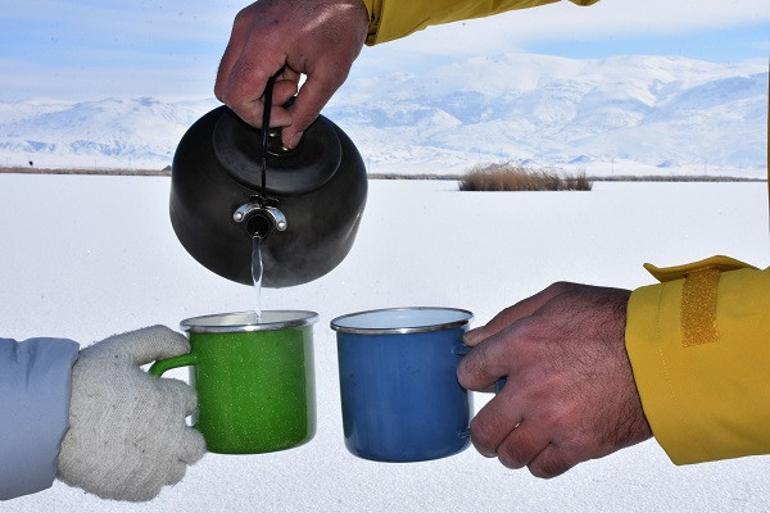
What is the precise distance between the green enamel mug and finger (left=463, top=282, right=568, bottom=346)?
0.51ft

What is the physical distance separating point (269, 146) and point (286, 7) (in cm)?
20

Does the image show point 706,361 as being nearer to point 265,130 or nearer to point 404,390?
point 404,390

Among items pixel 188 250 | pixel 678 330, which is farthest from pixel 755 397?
pixel 188 250

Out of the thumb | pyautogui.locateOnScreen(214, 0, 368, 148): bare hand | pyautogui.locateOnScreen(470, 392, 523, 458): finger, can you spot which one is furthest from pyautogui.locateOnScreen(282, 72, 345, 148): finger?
pyautogui.locateOnScreen(470, 392, 523, 458): finger

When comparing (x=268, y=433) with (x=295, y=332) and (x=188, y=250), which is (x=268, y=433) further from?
(x=188, y=250)

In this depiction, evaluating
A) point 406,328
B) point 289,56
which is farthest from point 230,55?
point 406,328

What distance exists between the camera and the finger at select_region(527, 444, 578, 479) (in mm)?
834

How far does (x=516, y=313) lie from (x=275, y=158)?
31 cm

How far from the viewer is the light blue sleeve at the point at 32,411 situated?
813 mm

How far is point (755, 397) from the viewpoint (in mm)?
749

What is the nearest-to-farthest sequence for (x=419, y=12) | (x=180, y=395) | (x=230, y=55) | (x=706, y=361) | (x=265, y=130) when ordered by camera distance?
(x=706, y=361) → (x=180, y=395) → (x=265, y=130) → (x=230, y=55) → (x=419, y=12)

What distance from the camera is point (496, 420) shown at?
829 mm

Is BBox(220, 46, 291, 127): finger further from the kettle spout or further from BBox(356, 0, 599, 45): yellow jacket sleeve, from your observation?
BBox(356, 0, 599, 45): yellow jacket sleeve

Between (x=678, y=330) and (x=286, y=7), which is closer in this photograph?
(x=678, y=330)
